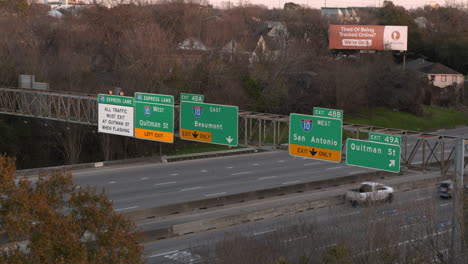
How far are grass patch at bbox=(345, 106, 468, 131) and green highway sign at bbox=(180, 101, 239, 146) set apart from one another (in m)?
33.8

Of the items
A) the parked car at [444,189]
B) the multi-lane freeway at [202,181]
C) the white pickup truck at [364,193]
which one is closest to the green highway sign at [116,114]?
the multi-lane freeway at [202,181]

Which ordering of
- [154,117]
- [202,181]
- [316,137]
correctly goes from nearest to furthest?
1. [316,137]
2. [154,117]
3. [202,181]

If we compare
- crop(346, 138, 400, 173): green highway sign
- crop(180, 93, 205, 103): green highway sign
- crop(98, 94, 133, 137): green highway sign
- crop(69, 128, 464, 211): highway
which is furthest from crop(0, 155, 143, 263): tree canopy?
crop(69, 128, 464, 211): highway

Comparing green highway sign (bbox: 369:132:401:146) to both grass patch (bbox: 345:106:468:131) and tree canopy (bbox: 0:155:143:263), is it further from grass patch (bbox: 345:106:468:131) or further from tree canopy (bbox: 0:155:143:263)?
grass patch (bbox: 345:106:468:131)

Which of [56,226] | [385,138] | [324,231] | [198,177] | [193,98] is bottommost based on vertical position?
[198,177]

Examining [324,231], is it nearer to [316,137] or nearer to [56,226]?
[316,137]

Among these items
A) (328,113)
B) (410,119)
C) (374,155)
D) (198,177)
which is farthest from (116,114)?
(410,119)

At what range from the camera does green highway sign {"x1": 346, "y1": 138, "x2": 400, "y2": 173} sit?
64.4 ft

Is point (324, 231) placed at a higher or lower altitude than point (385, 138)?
lower

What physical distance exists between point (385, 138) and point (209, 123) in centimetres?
690

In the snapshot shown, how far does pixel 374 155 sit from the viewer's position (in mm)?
20094

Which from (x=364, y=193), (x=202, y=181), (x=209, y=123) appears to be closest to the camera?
(x=209, y=123)

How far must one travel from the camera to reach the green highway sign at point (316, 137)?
2131 centimetres

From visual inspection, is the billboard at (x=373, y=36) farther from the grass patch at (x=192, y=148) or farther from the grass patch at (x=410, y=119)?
the grass patch at (x=192, y=148)
